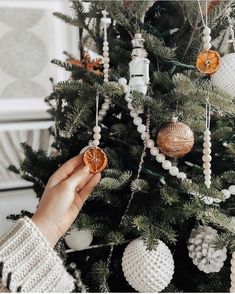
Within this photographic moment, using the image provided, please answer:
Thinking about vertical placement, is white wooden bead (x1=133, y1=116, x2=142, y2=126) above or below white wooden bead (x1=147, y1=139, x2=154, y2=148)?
above

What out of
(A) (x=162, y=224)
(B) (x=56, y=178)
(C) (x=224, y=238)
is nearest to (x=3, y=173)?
(B) (x=56, y=178)

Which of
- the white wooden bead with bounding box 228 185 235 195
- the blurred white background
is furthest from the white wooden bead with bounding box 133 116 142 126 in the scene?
the blurred white background

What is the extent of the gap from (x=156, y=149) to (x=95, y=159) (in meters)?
0.13

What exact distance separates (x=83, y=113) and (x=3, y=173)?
3.03ft

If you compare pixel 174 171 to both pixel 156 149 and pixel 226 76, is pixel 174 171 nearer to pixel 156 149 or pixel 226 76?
pixel 156 149

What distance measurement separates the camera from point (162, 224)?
75cm

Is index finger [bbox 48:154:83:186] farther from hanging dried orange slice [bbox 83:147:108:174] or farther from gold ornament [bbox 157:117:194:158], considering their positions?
gold ornament [bbox 157:117:194:158]

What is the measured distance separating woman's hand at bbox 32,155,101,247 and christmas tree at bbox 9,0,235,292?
0.04 meters

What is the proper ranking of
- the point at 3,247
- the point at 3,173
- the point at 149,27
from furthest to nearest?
the point at 3,173, the point at 149,27, the point at 3,247

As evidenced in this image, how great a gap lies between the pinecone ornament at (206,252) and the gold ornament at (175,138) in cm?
18

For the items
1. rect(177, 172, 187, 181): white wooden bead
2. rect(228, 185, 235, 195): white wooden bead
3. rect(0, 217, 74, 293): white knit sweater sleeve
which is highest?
rect(177, 172, 187, 181): white wooden bead

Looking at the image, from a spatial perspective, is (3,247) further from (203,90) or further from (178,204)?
(203,90)

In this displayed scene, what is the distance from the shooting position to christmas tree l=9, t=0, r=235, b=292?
73 cm

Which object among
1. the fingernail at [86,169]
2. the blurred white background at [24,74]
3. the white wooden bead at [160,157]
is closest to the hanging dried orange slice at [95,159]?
the fingernail at [86,169]
